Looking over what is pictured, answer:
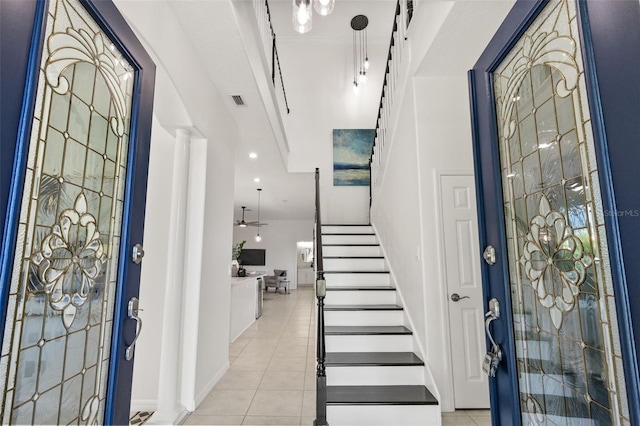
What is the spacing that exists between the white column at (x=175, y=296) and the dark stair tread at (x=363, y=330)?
1.35 metres

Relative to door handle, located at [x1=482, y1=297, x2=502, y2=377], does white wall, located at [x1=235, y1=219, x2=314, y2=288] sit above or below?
above

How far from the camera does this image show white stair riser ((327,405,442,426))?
2383mm

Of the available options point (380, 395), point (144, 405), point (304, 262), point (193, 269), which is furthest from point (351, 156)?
point (304, 262)

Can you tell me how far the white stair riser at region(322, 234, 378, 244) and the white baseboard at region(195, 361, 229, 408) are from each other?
2.41 meters

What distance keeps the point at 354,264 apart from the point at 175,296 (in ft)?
8.26

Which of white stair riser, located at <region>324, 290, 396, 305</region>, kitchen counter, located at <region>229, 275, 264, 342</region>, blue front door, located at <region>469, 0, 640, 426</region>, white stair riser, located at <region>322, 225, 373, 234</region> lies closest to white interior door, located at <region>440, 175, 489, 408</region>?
white stair riser, located at <region>324, 290, 396, 305</region>

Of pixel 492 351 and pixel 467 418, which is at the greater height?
pixel 492 351

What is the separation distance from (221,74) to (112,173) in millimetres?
1958

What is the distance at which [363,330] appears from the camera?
3197 millimetres

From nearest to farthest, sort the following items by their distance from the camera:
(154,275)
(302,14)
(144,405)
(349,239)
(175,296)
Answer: (302,14), (175,296), (144,405), (154,275), (349,239)

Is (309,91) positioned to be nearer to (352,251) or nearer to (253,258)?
(352,251)

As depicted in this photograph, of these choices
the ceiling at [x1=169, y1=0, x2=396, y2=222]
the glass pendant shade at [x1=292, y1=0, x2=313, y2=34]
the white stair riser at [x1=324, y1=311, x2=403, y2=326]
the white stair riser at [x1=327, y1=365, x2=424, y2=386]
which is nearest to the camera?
the glass pendant shade at [x1=292, y1=0, x2=313, y2=34]

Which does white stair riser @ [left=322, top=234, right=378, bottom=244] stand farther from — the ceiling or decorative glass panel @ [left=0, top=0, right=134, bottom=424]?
decorative glass panel @ [left=0, top=0, right=134, bottom=424]

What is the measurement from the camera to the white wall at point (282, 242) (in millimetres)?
12883
